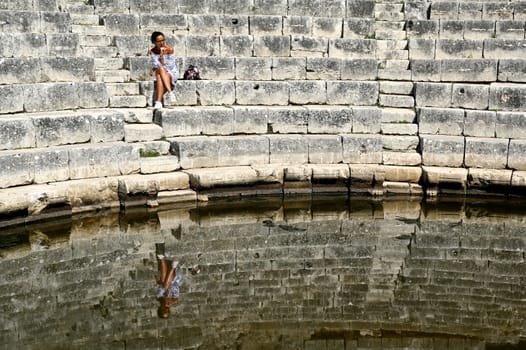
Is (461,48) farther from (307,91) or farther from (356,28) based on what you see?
(307,91)

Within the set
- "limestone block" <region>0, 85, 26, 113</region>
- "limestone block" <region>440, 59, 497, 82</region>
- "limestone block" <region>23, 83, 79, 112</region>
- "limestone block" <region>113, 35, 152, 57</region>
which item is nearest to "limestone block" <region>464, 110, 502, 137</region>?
"limestone block" <region>440, 59, 497, 82</region>

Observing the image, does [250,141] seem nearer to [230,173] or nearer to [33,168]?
[230,173]

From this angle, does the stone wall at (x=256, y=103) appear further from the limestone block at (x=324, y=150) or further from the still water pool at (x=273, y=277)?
the still water pool at (x=273, y=277)

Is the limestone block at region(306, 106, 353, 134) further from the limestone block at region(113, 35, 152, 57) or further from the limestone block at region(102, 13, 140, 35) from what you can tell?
the limestone block at region(102, 13, 140, 35)

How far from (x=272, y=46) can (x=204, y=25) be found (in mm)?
1357

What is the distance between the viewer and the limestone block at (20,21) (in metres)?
11.7

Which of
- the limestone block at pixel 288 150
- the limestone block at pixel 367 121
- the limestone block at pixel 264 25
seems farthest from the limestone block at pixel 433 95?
the limestone block at pixel 264 25

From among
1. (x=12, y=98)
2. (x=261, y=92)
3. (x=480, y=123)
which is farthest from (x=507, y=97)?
(x=12, y=98)

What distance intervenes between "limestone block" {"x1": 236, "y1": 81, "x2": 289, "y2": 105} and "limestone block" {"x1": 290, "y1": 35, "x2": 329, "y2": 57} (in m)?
1.44

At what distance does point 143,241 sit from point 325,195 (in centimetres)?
328

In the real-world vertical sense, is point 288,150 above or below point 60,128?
below

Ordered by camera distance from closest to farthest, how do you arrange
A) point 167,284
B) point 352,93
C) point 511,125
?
1. point 167,284
2. point 511,125
3. point 352,93

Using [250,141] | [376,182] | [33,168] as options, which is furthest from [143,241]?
[376,182]

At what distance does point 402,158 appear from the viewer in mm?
11273
